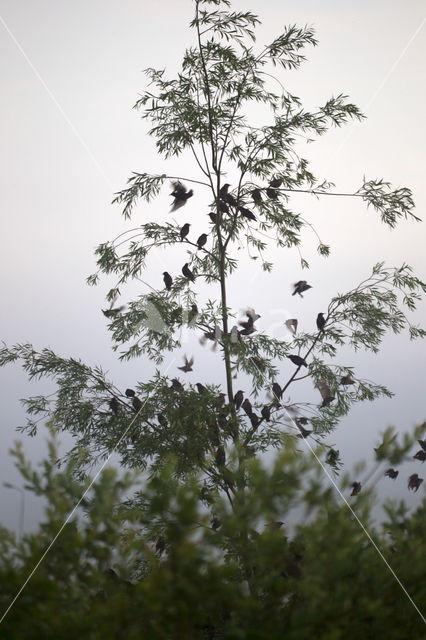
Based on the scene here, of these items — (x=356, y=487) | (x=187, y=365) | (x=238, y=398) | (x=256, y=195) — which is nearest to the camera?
(x=356, y=487)

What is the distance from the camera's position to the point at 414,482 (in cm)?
218

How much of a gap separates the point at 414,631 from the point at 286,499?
0.41 m

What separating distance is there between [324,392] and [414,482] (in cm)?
45

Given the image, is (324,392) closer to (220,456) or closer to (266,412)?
(266,412)

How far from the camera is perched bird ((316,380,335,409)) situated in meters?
2.31

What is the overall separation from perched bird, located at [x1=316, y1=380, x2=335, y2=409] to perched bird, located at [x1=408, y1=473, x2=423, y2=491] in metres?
0.39

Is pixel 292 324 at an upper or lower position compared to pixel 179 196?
lower

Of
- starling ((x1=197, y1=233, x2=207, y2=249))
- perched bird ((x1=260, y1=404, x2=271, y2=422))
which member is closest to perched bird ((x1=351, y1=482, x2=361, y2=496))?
perched bird ((x1=260, y1=404, x2=271, y2=422))

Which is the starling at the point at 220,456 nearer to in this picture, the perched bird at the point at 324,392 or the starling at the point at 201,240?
the perched bird at the point at 324,392

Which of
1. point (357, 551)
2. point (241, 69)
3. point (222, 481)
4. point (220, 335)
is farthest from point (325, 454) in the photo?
point (241, 69)

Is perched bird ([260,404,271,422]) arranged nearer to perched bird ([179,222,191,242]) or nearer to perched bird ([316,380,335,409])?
perched bird ([316,380,335,409])

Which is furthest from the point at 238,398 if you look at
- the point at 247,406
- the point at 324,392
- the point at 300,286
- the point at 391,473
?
the point at 391,473

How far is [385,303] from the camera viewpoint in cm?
253

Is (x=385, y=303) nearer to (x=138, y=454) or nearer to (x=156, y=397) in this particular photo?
(x=156, y=397)
